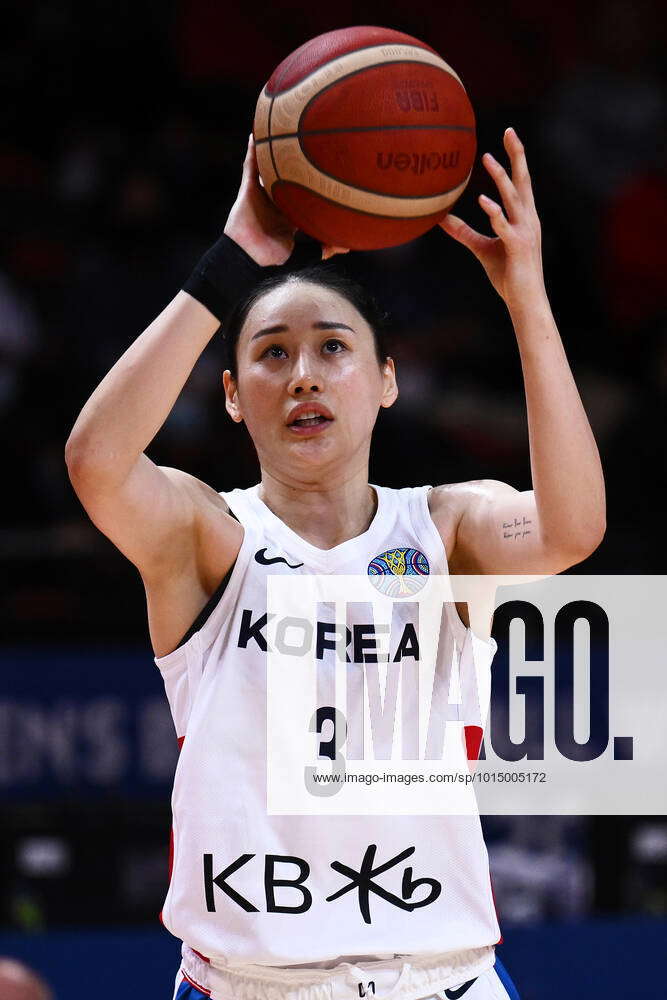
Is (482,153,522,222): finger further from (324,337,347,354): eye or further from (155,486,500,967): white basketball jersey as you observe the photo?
(155,486,500,967): white basketball jersey

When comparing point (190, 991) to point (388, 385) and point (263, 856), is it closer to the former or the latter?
point (263, 856)

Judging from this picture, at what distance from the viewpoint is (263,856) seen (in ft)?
9.40

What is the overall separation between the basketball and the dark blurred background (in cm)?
305

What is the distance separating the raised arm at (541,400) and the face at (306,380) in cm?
35

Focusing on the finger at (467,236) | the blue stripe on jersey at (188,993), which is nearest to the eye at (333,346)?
the finger at (467,236)

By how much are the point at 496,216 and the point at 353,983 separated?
158cm

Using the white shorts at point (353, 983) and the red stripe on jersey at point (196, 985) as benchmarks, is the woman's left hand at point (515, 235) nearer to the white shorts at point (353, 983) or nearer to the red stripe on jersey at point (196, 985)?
the white shorts at point (353, 983)

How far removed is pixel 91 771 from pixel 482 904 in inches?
116

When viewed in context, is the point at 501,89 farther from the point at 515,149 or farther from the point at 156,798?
the point at 515,149

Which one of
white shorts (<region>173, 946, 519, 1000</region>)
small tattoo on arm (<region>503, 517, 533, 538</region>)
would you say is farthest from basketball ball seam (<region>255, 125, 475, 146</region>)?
white shorts (<region>173, 946, 519, 1000</region>)

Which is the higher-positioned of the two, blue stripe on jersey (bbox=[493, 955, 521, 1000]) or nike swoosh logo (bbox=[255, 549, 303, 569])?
nike swoosh logo (bbox=[255, 549, 303, 569])

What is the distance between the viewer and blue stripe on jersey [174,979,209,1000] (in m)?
2.93

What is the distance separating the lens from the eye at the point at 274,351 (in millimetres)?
3107

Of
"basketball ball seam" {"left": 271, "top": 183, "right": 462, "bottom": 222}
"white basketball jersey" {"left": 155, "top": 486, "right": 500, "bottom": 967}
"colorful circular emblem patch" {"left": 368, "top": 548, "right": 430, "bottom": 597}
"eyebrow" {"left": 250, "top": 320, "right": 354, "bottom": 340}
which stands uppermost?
"basketball ball seam" {"left": 271, "top": 183, "right": 462, "bottom": 222}
